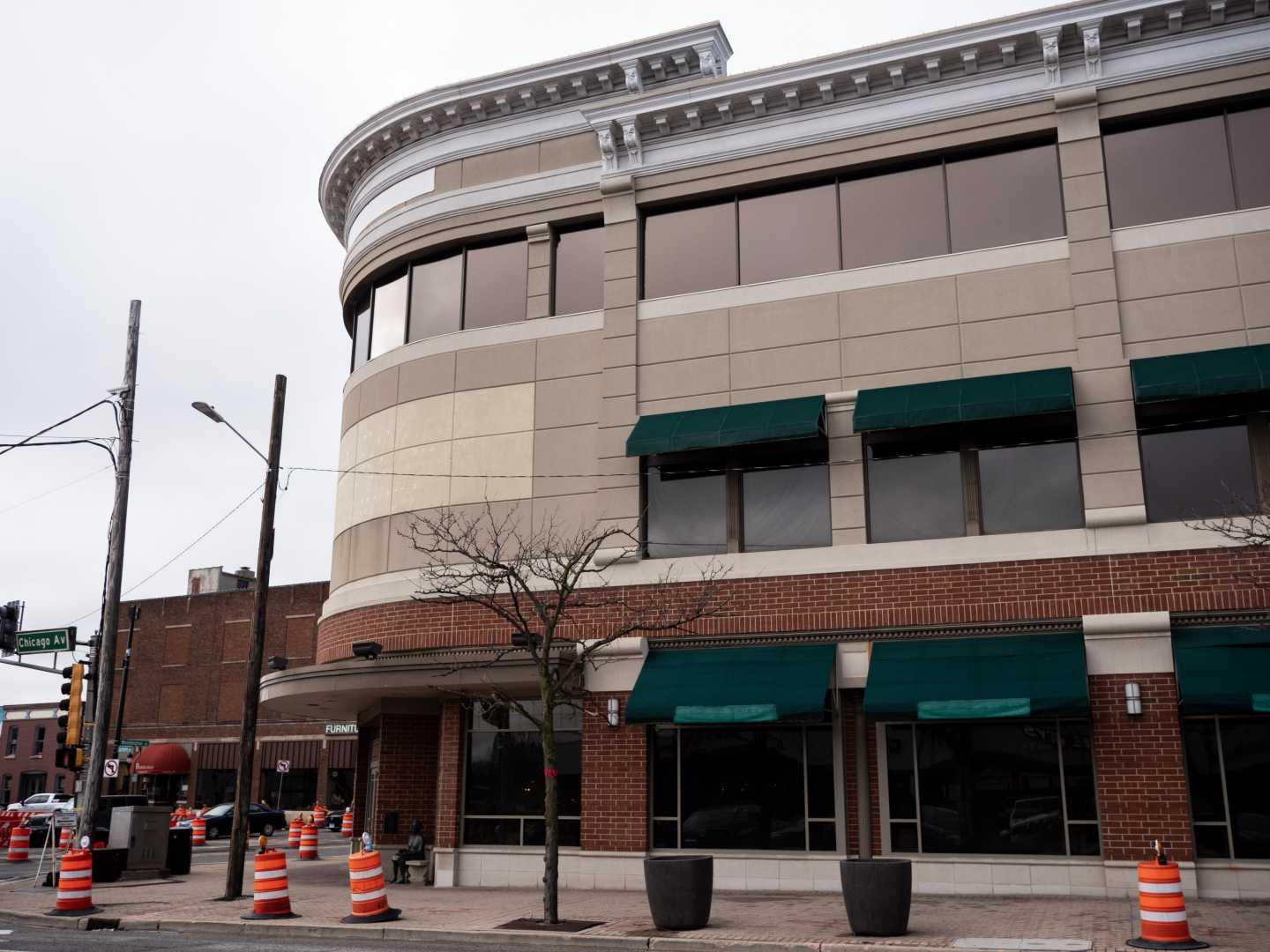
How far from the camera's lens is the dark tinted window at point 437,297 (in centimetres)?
Answer: 2455

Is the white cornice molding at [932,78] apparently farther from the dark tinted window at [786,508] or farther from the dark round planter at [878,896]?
the dark round planter at [878,896]

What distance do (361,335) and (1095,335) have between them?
15468mm

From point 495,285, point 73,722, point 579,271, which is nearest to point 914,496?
point 579,271

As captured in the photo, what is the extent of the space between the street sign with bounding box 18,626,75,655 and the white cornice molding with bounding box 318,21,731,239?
1229cm

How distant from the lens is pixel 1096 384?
1897cm

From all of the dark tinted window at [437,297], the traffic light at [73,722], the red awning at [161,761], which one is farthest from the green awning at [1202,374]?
the red awning at [161,761]

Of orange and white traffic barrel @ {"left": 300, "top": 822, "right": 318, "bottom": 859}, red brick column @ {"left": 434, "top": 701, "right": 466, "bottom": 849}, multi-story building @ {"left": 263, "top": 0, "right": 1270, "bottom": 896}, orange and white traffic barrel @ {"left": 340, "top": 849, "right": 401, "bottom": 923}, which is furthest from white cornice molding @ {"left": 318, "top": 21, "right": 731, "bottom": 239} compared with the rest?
orange and white traffic barrel @ {"left": 300, "top": 822, "right": 318, "bottom": 859}

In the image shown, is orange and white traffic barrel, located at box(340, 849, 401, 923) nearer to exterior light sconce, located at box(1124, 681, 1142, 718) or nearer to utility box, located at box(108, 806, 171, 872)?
utility box, located at box(108, 806, 171, 872)

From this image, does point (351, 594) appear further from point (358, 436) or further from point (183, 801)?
point (183, 801)

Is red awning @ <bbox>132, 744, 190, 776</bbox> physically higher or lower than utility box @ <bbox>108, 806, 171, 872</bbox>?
higher

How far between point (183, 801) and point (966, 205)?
53.3 metres

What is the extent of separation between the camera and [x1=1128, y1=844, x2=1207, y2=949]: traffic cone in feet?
41.2

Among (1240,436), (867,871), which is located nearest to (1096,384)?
(1240,436)

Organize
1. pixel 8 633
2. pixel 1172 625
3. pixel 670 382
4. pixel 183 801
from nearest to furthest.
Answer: pixel 1172 625, pixel 670 382, pixel 8 633, pixel 183 801
